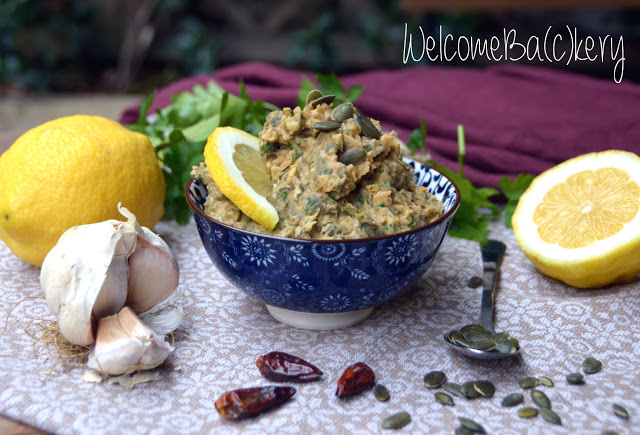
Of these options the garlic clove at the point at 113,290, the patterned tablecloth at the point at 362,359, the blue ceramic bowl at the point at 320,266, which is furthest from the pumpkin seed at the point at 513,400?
the garlic clove at the point at 113,290

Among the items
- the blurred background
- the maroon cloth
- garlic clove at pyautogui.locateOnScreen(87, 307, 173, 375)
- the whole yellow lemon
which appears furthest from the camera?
the blurred background

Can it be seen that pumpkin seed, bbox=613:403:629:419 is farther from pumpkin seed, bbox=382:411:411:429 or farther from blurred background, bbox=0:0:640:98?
blurred background, bbox=0:0:640:98

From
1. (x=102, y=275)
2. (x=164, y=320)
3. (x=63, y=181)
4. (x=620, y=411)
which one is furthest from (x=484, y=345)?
(x=63, y=181)

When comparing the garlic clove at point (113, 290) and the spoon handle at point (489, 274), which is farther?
the spoon handle at point (489, 274)

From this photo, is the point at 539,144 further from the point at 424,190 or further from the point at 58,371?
the point at 58,371

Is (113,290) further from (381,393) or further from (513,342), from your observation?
(513,342)

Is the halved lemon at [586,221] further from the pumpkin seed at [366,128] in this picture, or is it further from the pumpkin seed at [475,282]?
the pumpkin seed at [366,128]

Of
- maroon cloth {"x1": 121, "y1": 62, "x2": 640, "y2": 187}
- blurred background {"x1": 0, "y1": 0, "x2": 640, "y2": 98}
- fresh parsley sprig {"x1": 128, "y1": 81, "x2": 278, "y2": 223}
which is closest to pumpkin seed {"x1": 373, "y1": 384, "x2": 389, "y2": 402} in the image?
fresh parsley sprig {"x1": 128, "y1": 81, "x2": 278, "y2": 223}

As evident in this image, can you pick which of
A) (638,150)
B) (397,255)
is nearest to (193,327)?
(397,255)
